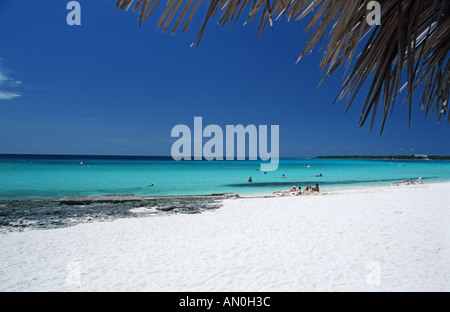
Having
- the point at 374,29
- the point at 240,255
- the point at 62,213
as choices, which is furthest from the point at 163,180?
the point at 374,29

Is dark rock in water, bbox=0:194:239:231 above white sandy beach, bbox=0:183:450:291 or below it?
below

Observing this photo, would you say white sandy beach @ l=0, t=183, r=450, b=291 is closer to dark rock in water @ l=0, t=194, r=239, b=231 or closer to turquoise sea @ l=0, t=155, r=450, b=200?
dark rock in water @ l=0, t=194, r=239, b=231

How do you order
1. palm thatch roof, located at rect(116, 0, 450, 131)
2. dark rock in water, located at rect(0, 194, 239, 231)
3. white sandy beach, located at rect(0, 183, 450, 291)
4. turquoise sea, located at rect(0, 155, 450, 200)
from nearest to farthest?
palm thatch roof, located at rect(116, 0, 450, 131)
white sandy beach, located at rect(0, 183, 450, 291)
dark rock in water, located at rect(0, 194, 239, 231)
turquoise sea, located at rect(0, 155, 450, 200)

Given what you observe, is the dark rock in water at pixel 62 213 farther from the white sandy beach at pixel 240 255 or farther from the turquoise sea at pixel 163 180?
the turquoise sea at pixel 163 180

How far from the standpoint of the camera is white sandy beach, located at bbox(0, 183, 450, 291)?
3.15 metres

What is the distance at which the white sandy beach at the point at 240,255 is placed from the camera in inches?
124

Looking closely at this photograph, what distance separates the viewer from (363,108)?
43.5 inches

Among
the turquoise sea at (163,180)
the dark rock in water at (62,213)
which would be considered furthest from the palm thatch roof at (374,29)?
the turquoise sea at (163,180)

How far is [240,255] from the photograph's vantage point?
13.3 ft

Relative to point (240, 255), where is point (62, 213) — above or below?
below

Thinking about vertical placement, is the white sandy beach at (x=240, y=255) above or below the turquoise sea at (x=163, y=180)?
above

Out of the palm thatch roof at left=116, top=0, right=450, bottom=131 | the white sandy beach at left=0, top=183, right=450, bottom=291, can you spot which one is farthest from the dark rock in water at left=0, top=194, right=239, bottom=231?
the palm thatch roof at left=116, top=0, right=450, bottom=131

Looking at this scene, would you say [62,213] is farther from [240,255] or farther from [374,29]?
[374,29]
